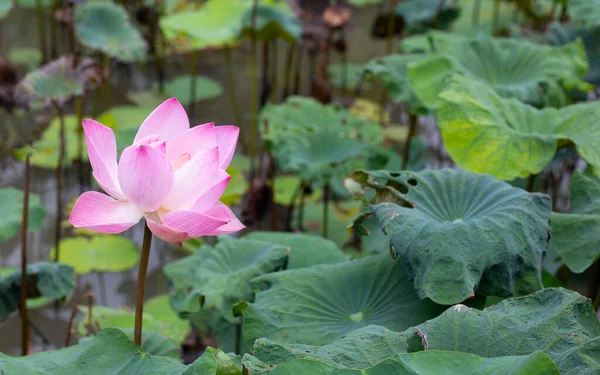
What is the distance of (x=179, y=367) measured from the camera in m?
0.87

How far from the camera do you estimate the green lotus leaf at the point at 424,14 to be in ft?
10.2

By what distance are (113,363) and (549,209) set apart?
2.22 ft

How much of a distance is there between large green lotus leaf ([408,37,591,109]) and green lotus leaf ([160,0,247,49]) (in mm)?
1205

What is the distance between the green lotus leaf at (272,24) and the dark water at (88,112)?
476mm

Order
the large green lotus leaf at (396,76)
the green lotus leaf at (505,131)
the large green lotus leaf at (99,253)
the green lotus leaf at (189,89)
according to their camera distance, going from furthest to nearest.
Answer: the green lotus leaf at (189,89) → the large green lotus leaf at (99,253) → the large green lotus leaf at (396,76) → the green lotus leaf at (505,131)

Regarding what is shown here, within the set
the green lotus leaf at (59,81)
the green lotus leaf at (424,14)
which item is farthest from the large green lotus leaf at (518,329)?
the green lotus leaf at (424,14)

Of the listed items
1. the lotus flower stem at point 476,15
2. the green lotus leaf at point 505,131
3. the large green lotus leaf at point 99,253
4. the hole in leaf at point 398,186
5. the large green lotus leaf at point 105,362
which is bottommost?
the large green lotus leaf at point 99,253

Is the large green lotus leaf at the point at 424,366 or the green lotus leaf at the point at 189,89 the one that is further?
the green lotus leaf at the point at 189,89

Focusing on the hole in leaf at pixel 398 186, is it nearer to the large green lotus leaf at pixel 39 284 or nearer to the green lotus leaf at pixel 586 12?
the large green lotus leaf at pixel 39 284

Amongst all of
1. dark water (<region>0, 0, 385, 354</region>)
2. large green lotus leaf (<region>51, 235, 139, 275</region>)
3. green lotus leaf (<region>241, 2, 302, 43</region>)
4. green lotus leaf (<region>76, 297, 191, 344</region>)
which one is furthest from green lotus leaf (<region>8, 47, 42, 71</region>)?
green lotus leaf (<region>76, 297, 191, 344</region>)

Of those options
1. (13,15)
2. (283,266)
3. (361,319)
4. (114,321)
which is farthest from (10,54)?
(361,319)

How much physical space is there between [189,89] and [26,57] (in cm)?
91

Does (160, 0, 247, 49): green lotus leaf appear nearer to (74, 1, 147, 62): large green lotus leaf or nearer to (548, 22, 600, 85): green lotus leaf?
(74, 1, 147, 62): large green lotus leaf

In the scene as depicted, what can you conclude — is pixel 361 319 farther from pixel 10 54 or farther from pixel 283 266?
pixel 10 54
